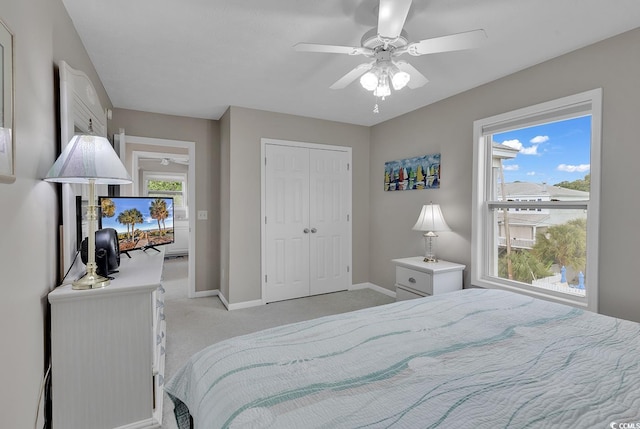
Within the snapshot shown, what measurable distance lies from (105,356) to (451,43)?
8.18 feet

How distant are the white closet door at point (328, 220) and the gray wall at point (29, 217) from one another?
2.84 metres

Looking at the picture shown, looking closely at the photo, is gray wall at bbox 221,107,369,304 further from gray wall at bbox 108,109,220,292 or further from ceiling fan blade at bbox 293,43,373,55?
ceiling fan blade at bbox 293,43,373,55

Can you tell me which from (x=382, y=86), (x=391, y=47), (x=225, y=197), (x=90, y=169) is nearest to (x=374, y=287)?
(x=225, y=197)

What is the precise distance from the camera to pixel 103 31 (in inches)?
80.1

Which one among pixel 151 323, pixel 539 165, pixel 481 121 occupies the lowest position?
pixel 151 323

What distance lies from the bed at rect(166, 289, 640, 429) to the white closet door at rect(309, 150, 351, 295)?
268 centimetres

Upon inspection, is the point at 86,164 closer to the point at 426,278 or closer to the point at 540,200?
the point at 426,278

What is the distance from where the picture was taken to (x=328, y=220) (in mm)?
4262

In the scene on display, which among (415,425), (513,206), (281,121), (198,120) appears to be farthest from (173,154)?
(415,425)

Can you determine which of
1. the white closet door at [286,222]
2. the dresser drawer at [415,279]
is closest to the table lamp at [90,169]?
the white closet door at [286,222]

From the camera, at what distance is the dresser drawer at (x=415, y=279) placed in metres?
2.89

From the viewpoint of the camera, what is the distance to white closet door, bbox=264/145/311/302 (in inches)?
152

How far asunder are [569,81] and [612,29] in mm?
374

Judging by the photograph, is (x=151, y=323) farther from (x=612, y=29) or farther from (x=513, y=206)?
(x=612, y=29)
